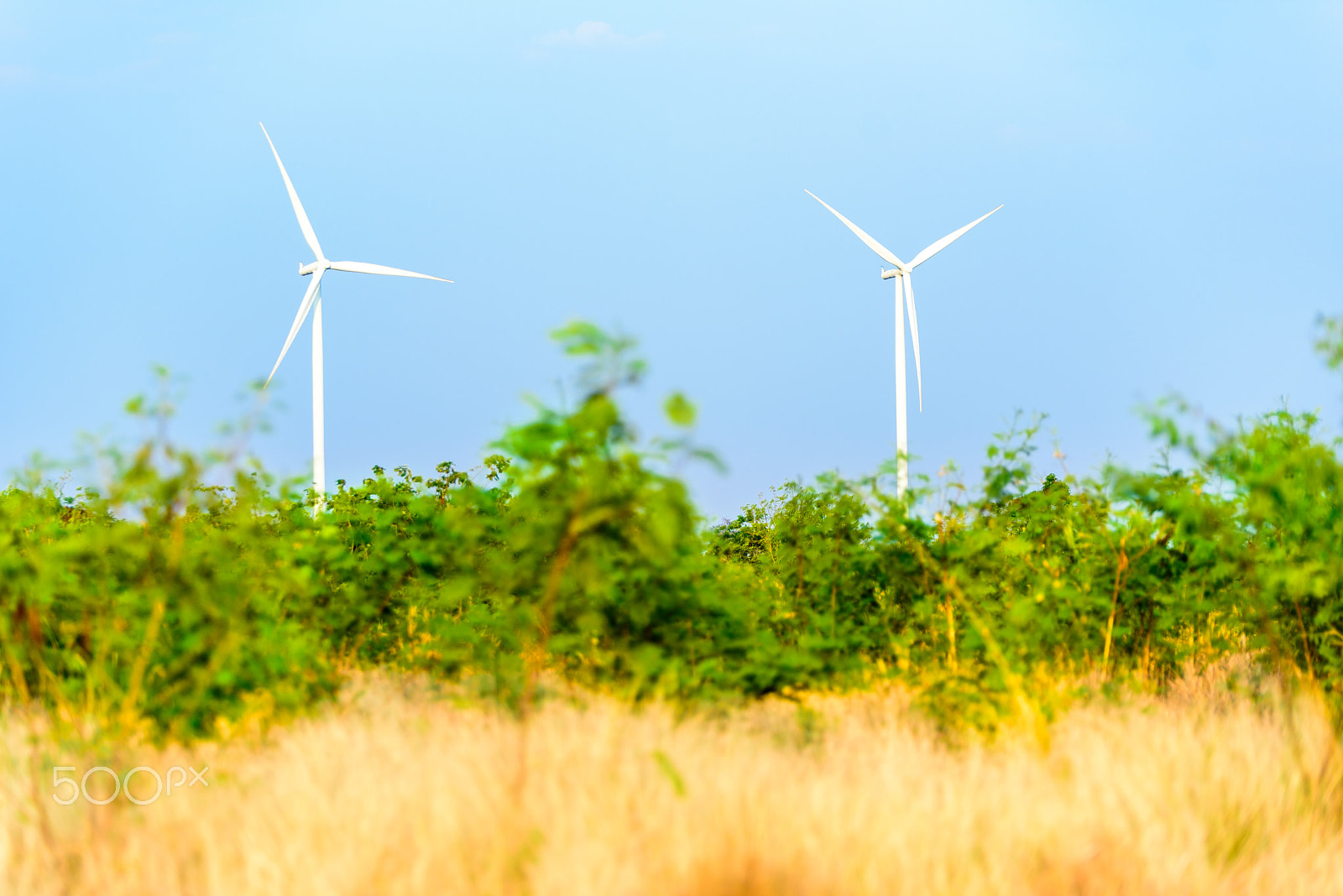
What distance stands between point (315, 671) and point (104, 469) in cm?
199

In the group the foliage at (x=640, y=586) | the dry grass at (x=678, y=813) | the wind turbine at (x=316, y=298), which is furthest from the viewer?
the wind turbine at (x=316, y=298)

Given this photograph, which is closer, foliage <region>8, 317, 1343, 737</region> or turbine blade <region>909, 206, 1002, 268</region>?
foliage <region>8, 317, 1343, 737</region>

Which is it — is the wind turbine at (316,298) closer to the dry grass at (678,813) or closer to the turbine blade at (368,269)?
the turbine blade at (368,269)

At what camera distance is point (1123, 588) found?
9680mm

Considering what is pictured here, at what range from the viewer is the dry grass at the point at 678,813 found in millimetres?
4719

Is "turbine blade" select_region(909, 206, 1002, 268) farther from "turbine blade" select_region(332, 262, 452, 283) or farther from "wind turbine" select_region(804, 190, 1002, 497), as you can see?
"turbine blade" select_region(332, 262, 452, 283)

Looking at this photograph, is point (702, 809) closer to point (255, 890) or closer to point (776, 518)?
point (255, 890)

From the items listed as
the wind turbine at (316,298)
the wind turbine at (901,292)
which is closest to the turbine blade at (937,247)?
the wind turbine at (901,292)

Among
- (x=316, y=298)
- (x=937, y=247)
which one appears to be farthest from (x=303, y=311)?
(x=937, y=247)

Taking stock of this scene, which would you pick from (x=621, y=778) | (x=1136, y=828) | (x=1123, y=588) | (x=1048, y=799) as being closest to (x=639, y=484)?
(x=621, y=778)

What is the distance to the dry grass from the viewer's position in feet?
15.5

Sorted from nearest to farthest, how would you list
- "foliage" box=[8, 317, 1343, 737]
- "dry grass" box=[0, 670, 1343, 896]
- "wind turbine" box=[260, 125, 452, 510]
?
"dry grass" box=[0, 670, 1343, 896], "foliage" box=[8, 317, 1343, 737], "wind turbine" box=[260, 125, 452, 510]

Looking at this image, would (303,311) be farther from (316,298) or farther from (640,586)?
(640,586)

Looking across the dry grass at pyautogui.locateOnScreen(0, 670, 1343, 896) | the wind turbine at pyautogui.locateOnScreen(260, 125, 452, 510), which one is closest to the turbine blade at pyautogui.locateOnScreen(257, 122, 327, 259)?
the wind turbine at pyautogui.locateOnScreen(260, 125, 452, 510)
